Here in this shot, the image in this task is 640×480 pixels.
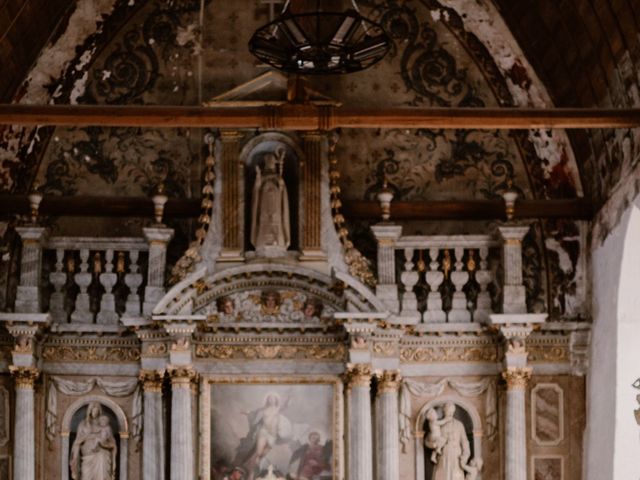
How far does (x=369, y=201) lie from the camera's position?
69.8 feet

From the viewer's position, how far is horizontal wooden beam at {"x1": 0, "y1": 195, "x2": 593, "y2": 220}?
2081 cm

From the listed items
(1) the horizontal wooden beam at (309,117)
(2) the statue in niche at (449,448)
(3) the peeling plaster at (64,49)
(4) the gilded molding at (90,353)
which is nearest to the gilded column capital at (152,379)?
(4) the gilded molding at (90,353)

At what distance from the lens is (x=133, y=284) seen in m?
20.8

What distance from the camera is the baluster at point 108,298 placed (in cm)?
2072

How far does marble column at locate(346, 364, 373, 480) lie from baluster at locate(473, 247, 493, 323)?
1488 millimetres

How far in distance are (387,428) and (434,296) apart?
164 centimetres

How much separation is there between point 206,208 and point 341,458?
3.24 meters

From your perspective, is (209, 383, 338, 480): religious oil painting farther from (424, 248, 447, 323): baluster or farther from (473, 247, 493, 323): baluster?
(473, 247, 493, 323): baluster

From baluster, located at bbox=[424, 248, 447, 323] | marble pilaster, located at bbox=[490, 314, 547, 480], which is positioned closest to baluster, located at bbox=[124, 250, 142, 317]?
baluster, located at bbox=[424, 248, 447, 323]

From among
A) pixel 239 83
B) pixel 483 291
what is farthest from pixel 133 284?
pixel 483 291

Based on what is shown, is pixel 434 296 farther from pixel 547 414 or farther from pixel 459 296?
pixel 547 414

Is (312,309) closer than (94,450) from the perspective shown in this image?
No

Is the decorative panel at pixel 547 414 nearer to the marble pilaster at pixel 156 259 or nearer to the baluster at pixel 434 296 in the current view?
the baluster at pixel 434 296

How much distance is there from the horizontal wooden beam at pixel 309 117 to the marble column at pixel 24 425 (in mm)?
3335
